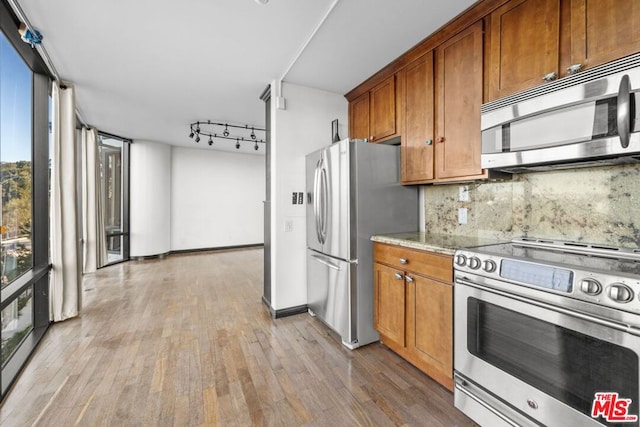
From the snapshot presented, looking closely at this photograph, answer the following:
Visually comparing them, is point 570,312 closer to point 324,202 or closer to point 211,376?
point 324,202

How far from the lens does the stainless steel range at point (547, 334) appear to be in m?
1.06

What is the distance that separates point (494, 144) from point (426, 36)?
3.77ft

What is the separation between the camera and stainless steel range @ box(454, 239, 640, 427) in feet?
3.49

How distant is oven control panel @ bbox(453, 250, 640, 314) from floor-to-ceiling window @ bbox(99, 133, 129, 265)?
6523 mm

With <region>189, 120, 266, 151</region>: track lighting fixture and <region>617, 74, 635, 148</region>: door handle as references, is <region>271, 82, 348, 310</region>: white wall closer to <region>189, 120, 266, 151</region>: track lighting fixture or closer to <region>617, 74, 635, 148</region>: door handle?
<region>189, 120, 266, 151</region>: track lighting fixture

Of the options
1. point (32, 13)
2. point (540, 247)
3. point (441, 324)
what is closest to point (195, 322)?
point (441, 324)

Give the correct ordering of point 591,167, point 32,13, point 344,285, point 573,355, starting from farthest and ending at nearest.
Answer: point 344,285, point 32,13, point 591,167, point 573,355

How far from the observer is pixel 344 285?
2457 millimetres

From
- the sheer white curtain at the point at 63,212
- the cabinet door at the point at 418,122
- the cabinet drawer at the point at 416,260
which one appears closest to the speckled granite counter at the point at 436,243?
the cabinet drawer at the point at 416,260

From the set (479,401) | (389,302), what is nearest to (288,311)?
(389,302)

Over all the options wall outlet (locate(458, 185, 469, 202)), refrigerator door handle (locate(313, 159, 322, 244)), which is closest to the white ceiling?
refrigerator door handle (locate(313, 159, 322, 244))

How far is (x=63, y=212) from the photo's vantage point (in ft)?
9.61

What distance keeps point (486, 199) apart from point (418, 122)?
86 centimetres

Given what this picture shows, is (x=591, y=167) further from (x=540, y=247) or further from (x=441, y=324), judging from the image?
(x=441, y=324)
